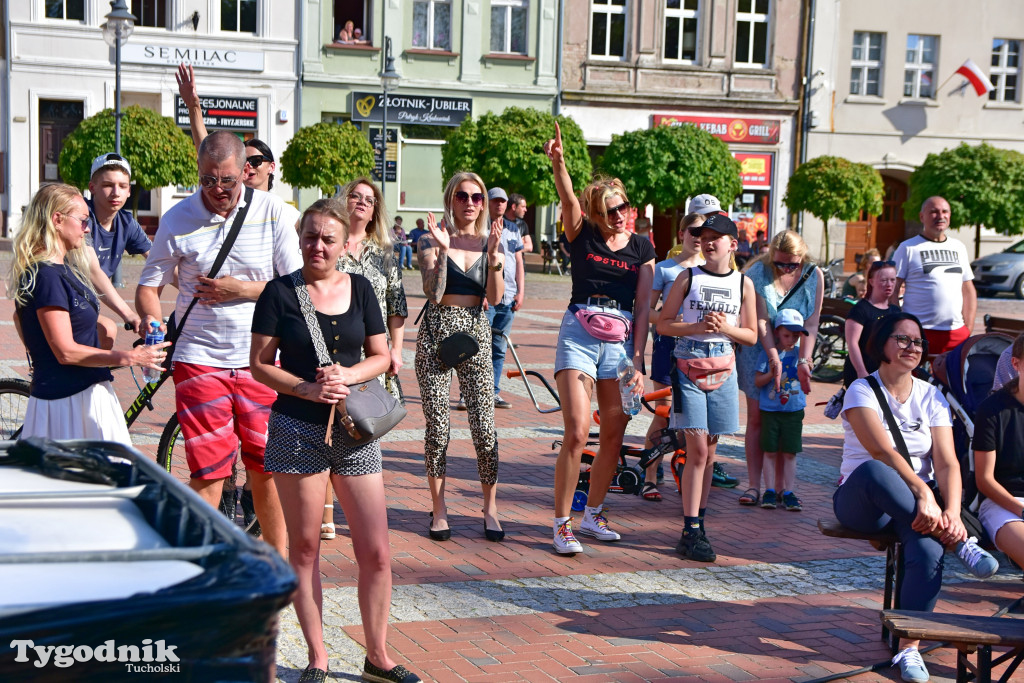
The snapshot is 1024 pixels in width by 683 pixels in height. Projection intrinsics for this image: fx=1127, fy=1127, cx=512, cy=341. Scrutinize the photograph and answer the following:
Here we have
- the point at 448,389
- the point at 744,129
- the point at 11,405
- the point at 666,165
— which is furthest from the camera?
the point at 744,129

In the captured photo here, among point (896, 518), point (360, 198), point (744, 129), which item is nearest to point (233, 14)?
point (744, 129)

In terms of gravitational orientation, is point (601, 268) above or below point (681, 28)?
below

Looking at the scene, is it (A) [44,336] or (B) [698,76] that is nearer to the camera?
(A) [44,336]

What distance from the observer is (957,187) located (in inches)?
1182

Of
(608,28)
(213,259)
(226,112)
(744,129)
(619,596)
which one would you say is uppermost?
(608,28)

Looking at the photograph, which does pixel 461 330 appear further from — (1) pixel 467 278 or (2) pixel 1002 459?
(2) pixel 1002 459

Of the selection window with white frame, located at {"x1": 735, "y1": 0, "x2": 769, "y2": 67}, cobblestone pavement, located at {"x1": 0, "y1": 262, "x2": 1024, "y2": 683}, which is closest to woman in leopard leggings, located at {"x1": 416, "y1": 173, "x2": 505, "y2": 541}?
cobblestone pavement, located at {"x1": 0, "y1": 262, "x2": 1024, "y2": 683}

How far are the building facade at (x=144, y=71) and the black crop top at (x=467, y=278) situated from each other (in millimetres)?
26923

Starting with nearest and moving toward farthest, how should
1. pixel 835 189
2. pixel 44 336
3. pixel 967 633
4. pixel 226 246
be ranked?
pixel 967 633 → pixel 44 336 → pixel 226 246 → pixel 835 189

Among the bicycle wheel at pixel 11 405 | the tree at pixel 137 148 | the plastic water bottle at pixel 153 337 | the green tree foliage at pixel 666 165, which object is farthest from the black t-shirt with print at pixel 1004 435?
the green tree foliage at pixel 666 165

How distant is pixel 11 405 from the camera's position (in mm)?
6734

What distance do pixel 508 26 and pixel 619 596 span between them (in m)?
30.7

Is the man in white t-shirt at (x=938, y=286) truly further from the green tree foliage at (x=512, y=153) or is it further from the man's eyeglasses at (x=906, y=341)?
the green tree foliage at (x=512, y=153)

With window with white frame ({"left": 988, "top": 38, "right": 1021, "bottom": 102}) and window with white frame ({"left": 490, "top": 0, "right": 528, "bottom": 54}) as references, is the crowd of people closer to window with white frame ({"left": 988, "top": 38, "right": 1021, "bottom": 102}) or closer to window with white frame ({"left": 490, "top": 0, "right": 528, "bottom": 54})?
window with white frame ({"left": 490, "top": 0, "right": 528, "bottom": 54})
